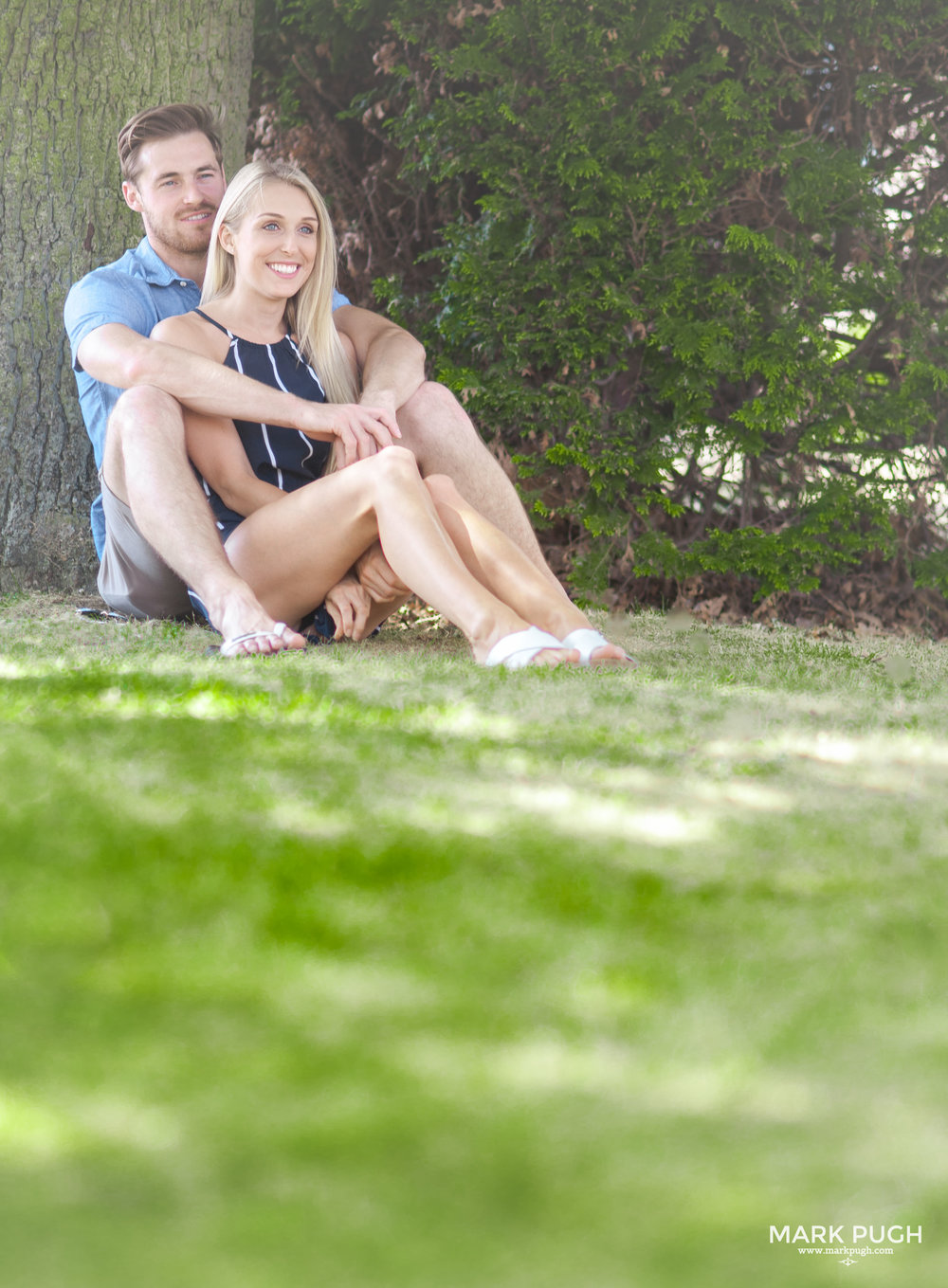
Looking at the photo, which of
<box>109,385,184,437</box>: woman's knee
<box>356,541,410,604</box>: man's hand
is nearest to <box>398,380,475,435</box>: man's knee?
<box>356,541,410,604</box>: man's hand

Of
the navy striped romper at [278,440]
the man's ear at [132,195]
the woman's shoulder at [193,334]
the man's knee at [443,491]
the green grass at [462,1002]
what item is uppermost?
the man's ear at [132,195]

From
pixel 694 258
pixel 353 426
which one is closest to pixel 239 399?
pixel 353 426

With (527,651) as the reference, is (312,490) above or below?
above

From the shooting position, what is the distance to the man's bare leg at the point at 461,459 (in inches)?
118

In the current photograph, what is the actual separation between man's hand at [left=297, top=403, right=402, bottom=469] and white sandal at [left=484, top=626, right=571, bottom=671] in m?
0.63

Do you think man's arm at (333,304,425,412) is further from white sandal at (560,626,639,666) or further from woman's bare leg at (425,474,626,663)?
white sandal at (560,626,639,666)

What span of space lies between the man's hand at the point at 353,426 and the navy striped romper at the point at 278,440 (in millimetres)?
135

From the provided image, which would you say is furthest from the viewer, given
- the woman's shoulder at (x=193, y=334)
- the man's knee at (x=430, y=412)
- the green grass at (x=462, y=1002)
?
the man's knee at (x=430, y=412)

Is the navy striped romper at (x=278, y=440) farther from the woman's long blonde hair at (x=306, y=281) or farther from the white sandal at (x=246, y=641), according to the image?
the white sandal at (x=246, y=641)

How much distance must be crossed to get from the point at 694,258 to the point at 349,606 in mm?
2133

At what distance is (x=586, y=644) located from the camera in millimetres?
2557

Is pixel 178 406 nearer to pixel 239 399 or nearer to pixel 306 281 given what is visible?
pixel 239 399

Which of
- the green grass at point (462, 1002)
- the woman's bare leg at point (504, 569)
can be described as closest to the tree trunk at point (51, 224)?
the woman's bare leg at point (504, 569)

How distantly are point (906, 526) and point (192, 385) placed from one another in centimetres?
283
